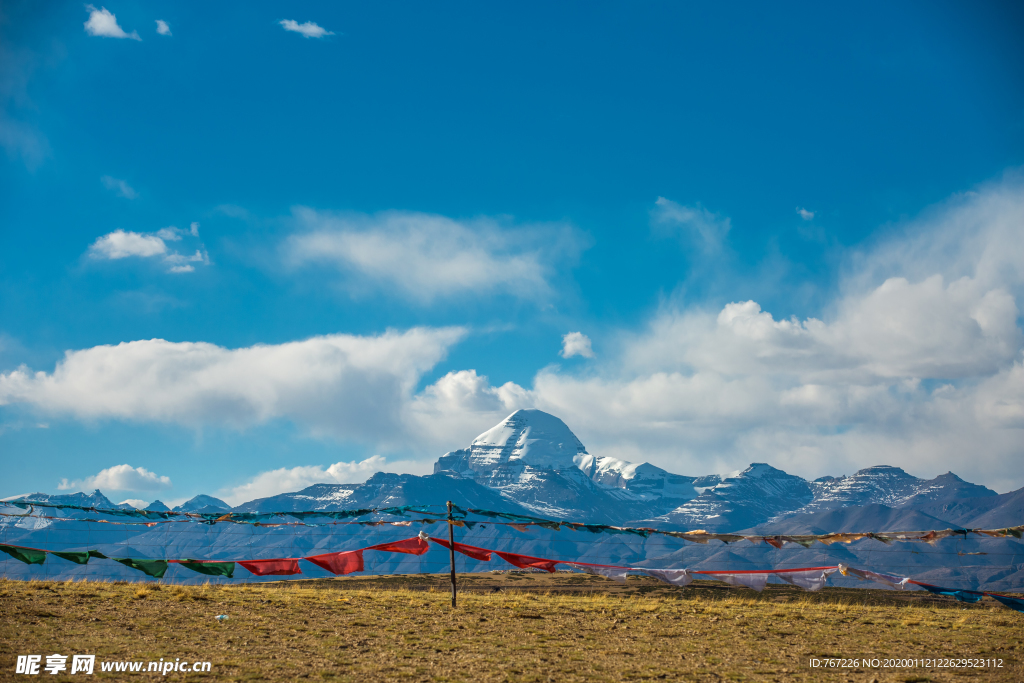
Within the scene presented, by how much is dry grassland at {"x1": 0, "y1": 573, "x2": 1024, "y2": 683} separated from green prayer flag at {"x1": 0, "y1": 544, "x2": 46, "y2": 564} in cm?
88

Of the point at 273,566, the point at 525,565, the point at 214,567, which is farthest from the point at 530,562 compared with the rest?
the point at 214,567

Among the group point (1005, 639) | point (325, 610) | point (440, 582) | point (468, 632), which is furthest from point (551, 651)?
point (440, 582)

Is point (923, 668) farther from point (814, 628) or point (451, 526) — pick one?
point (451, 526)

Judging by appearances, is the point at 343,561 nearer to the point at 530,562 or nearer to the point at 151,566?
the point at 151,566

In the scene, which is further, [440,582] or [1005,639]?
[440,582]

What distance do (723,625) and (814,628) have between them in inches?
102

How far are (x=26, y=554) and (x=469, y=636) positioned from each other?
52.8 ft

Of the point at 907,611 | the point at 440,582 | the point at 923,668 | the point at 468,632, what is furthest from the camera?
the point at 440,582

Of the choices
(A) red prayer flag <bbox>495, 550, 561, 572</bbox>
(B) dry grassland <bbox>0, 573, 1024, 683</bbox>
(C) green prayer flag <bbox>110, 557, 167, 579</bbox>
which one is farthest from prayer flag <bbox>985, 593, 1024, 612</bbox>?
(C) green prayer flag <bbox>110, 557, 167, 579</bbox>

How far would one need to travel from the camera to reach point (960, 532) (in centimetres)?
1984

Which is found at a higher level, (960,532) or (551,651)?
(960,532)

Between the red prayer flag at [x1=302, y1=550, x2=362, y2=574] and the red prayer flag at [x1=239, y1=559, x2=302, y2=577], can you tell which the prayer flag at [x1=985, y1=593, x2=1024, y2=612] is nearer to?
the red prayer flag at [x1=302, y1=550, x2=362, y2=574]

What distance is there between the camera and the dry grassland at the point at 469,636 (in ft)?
45.8

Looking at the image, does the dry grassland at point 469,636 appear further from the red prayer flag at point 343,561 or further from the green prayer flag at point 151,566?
the red prayer flag at point 343,561
